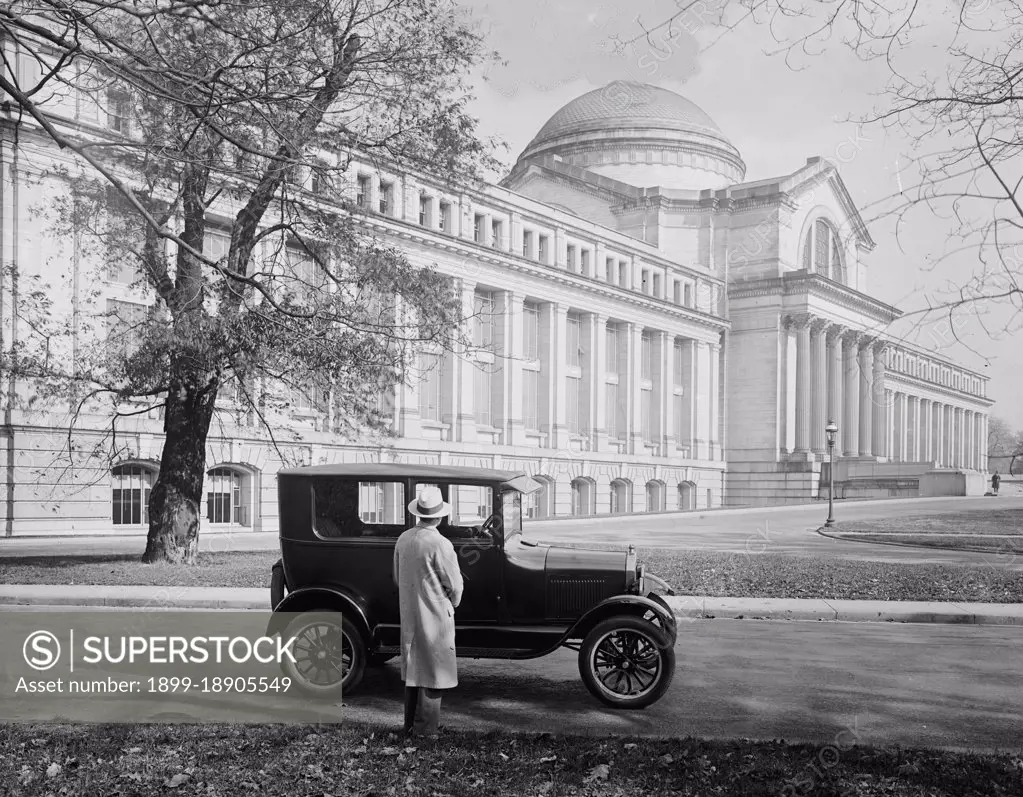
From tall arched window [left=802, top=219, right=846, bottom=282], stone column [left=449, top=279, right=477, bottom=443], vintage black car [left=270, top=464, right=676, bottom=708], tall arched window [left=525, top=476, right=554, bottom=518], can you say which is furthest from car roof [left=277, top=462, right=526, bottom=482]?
tall arched window [left=802, top=219, right=846, bottom=282]

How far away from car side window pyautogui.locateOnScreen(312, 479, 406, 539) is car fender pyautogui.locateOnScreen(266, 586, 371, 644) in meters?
0.56

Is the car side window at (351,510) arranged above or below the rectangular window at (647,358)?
below

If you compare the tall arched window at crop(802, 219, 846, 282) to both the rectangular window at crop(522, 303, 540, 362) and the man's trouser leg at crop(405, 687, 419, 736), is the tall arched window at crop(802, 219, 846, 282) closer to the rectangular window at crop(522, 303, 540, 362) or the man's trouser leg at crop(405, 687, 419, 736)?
the rectangular window at crop(522, 303, 540, 362)

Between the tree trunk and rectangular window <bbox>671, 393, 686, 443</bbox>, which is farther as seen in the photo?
rectangular window <bbox>671, 393, 686, 443</bbox>

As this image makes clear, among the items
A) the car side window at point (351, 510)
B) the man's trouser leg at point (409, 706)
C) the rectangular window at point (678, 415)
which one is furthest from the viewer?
the rectangular window at point (678, 415)

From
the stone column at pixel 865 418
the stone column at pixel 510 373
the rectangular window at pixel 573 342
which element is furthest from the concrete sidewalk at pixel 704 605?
the stone column at pixel 865 418

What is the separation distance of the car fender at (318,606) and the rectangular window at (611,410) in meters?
55.1

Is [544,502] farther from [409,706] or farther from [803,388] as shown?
[409,706]

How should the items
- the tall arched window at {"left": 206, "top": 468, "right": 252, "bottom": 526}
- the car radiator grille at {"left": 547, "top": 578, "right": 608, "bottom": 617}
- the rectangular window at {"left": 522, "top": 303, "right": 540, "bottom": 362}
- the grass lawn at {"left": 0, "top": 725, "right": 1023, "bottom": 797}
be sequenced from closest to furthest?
the grass lawn at {"left": 0, "top": 725, "right": 1023, "bottom": 797} < the car radiator grille at {"left": 547, "top": 578, "right": 608, "bottom": 617} < the tall arched window at {"left": 206, "top": 468, "right": 252, "bottom": 526} < the rectangular window at {"left": 522, "top": 303, "right": 540, "bottom": 362}

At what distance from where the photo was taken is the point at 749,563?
21875 mm

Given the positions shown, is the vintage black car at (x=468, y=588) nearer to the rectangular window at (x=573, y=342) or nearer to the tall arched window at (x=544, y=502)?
the tall arched window at (x=544, y=502)

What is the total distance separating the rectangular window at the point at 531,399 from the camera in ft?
191

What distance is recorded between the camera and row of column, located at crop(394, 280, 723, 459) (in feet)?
173

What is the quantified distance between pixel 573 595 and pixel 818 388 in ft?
234
